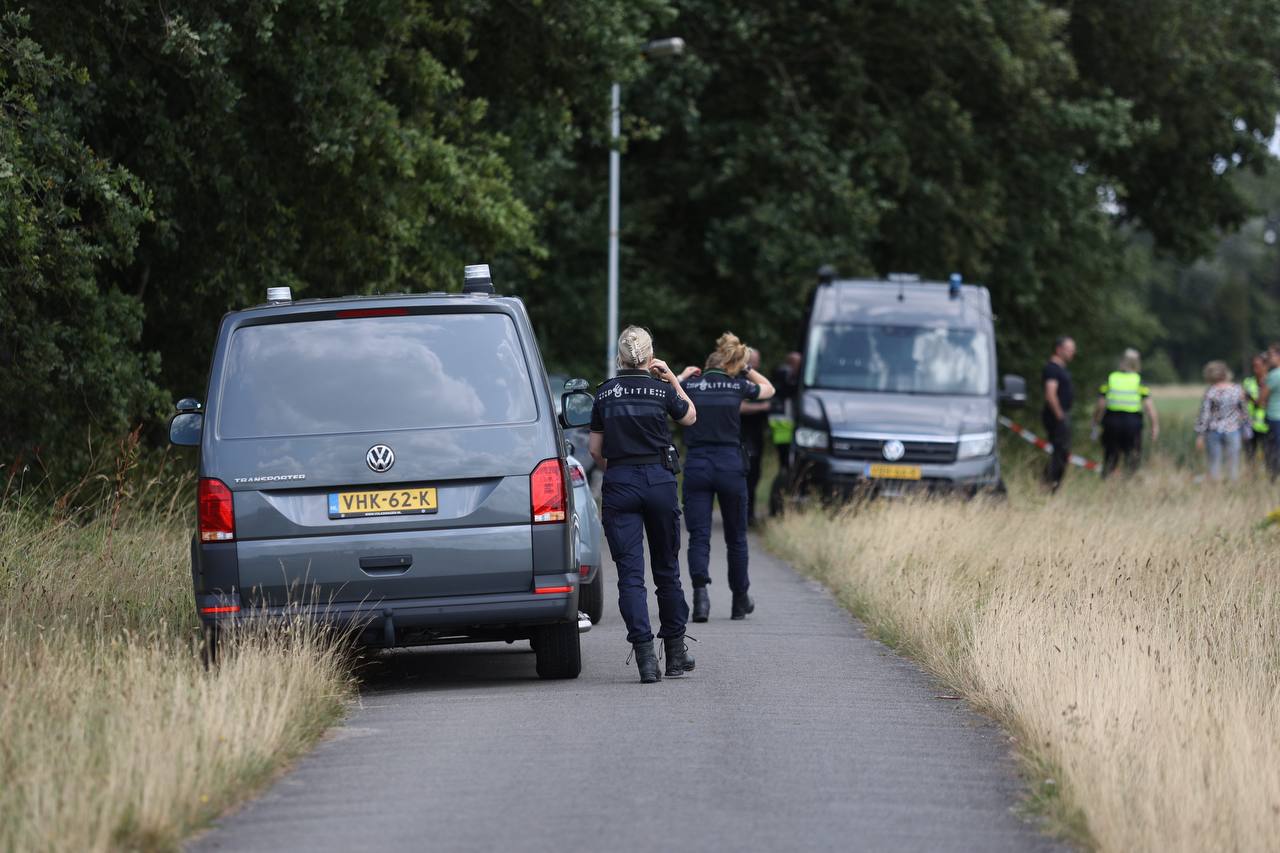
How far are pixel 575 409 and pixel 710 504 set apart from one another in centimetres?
287

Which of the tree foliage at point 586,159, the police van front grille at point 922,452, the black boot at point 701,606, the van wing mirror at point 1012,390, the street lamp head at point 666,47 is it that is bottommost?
the black boot at point 701,606

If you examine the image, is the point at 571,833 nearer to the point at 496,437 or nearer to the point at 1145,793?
the point at 1145,793

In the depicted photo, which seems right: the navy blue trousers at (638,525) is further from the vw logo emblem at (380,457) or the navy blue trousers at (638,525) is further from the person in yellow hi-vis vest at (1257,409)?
the person in yellow hi-vis vest at (1257,409)

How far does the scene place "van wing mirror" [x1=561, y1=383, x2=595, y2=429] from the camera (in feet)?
32.3

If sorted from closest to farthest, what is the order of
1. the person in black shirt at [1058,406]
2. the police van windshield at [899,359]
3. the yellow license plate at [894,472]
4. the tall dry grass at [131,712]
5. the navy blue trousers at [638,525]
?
the tall dry grass at [131,712] < the navy blue trousers at [638,525] < the yellow license plate at [894,472] < the police van windshield at [899,359] < the person in black shirt at [1058,406]

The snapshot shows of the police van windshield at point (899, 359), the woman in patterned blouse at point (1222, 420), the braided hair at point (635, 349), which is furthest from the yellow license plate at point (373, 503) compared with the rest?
the woman in patterned blouse at point (1222, 420)

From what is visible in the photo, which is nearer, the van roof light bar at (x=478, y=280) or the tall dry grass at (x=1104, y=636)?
the tall dry grass at (x=1104, y=636)

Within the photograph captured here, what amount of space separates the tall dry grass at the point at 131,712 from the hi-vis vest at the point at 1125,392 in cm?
1474

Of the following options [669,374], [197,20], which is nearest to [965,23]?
[197,20]

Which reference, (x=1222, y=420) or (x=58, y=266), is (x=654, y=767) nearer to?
(x=58, y=266)

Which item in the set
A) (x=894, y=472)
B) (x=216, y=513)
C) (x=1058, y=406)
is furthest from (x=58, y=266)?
(x=1058, y=406)

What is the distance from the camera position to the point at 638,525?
32.3 feet

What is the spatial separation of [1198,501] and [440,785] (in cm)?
1396

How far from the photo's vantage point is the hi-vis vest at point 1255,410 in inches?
1006
